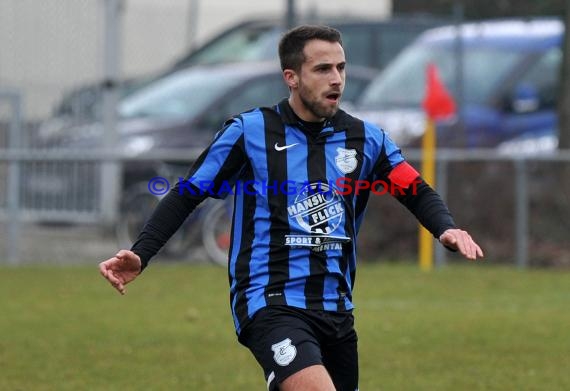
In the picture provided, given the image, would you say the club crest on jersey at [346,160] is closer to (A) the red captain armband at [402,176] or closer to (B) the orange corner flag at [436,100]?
(A) the red captain armband at [402,176]

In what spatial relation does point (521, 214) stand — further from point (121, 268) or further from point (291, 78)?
point (121, 268)

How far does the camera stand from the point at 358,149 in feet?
20.2

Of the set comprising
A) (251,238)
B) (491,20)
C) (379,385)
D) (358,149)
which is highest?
(491,20)

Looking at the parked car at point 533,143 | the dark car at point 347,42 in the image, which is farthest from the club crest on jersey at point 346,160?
the dark car at point 347,42

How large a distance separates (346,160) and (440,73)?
11.7m

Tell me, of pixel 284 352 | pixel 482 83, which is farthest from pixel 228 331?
pixel 482 83

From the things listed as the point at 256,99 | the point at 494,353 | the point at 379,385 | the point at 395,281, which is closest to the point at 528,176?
the point at 395,281

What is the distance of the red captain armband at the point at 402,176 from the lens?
6188mm

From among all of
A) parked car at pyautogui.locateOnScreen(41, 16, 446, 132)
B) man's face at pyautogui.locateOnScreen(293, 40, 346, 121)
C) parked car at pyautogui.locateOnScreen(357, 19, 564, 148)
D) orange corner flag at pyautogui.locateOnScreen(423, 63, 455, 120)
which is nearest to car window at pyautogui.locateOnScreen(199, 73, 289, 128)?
parked car at pyautogui.locateOnScreen(357, 19, 564, 148)

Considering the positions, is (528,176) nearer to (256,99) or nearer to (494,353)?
(256,99)

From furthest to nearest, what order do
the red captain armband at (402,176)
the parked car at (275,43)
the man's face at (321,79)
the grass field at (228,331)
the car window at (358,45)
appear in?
the car window at (358,45), the parked car at (275,43), the grass field at (228,331), the red captain armband at (402,176), the man's face at (321,79)

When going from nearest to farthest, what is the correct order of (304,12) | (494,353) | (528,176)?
(494,353) < (528,176) < (304,12)

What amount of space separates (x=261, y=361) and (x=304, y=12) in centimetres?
1815

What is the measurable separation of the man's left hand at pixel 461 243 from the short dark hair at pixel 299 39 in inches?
37.4
